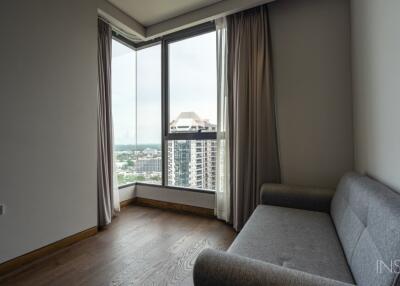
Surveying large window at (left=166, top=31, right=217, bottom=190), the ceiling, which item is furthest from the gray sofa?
the ceiling

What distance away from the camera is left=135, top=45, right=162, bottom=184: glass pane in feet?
11.2

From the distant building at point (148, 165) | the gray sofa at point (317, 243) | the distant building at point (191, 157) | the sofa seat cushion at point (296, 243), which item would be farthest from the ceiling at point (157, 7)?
the sofa seat cushion at point (296, 243)

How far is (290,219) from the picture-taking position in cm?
168

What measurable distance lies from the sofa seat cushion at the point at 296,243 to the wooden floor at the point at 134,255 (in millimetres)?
644

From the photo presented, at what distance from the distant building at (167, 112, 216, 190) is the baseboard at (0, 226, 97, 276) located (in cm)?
137

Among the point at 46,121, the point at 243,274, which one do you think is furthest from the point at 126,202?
the point at 243,274

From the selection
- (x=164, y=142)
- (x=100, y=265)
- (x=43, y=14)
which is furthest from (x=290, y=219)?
(x=43, y=14)

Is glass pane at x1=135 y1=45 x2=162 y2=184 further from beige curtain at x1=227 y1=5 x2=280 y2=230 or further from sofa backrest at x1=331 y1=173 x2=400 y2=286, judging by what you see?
sofa backrest at x1=331 y1=173 x2=400 y2=286

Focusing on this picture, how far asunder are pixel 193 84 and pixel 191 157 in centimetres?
115

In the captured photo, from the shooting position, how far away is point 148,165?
3.55 metres

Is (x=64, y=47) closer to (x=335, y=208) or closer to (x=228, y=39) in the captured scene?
(x=228, y=39)

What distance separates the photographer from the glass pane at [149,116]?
3410mm

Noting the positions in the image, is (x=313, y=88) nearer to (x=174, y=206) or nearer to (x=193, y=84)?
(x=193, y=84)

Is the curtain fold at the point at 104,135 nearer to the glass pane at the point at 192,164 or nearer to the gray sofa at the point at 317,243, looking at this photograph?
the glass pane at the point at 192,164
